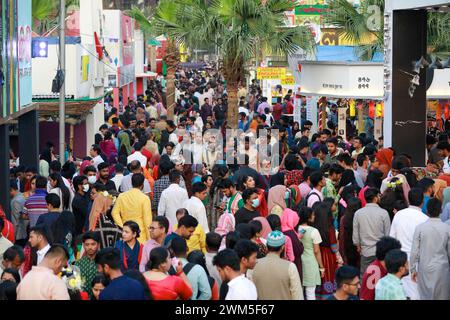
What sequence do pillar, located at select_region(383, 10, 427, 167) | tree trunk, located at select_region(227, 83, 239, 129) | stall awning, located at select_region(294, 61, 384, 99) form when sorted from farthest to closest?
tree trunk, located at select_region(227, 83, 239, 129)
stall awning, located at select_region(294, 61, 384, 99)
pillar, located at select_region(383, 10, 427, 167)

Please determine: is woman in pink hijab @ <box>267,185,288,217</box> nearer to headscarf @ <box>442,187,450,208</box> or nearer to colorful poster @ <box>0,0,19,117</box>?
headscarf @ <box>442,187,450,208</box>

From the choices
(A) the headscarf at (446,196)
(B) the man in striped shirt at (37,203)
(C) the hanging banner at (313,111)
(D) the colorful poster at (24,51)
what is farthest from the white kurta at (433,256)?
(C) the hanging banner at (313,111)

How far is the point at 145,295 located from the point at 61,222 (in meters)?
4.65

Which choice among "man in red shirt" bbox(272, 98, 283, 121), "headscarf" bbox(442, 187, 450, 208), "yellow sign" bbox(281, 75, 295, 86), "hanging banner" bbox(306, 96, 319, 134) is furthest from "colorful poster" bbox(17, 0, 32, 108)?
"yellow sign" bbox(281, 75, 295, 86)

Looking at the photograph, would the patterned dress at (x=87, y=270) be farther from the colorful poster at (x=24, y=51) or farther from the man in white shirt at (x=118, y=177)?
the colorful poster at (x=24, y=51)

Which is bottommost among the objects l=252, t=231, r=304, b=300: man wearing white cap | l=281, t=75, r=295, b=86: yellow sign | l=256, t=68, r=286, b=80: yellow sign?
l=252, t=231, r=304, b=300: man wearing white cap

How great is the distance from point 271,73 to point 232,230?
3002 centimetres

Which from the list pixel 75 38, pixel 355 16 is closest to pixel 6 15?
pixel 75 38

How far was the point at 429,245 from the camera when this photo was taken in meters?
12.3

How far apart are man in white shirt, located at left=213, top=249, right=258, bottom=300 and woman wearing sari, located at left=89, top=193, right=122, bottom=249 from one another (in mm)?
3567

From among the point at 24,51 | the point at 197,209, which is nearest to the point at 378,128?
the point at 24,51

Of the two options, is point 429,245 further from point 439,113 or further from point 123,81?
point 123,81

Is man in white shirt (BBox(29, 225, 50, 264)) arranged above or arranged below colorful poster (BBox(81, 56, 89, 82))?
below

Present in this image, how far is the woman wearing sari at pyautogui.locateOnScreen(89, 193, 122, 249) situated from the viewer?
13656 mm
